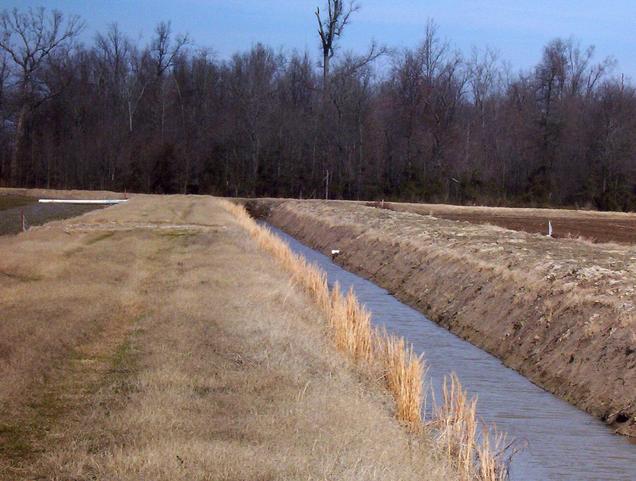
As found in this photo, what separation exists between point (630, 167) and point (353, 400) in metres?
74.6

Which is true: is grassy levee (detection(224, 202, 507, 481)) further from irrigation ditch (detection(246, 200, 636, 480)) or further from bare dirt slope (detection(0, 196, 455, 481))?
irrigation ditch (detection(246, 200, 636, 480))

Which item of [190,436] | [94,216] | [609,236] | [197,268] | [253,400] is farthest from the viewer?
[94,216]

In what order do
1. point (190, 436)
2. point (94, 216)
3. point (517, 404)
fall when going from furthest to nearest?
point (94, 216), point (517, 404), point (190, 436)

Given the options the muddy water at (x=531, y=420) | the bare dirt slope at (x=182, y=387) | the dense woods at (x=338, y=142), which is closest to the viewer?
the bare dirt slope at (x=182, y=387)

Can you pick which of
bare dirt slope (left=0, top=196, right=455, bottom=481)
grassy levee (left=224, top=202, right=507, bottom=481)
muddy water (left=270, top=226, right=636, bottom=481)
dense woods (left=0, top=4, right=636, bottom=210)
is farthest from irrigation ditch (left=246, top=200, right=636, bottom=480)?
dense woods (left=0, top=4, right=636, bottom=210)

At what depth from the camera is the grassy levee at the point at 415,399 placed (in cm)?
862

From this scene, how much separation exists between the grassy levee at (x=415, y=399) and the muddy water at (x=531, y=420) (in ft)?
1.40

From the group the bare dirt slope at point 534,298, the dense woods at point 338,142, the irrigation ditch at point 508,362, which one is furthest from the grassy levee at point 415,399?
the dense woods at point 338,142

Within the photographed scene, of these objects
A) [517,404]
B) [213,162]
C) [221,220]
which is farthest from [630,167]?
[517,404]

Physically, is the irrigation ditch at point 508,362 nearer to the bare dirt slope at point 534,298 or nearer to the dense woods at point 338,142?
the bare dirt slope at point 534,298

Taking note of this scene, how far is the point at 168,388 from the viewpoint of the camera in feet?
31.8

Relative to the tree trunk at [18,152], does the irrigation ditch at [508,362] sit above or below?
below

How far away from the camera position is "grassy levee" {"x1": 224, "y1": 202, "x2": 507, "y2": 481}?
8.62 meters

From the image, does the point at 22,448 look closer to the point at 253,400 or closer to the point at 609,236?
the point at 253,400
